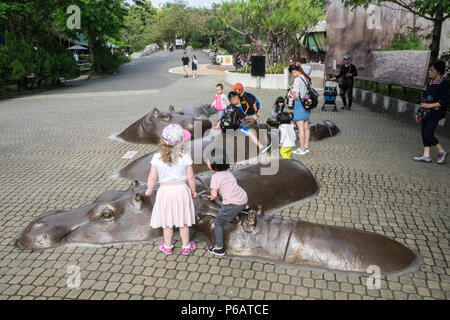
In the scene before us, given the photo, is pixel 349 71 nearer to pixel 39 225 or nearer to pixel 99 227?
pixel 99 227

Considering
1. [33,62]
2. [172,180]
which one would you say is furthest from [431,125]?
[33,62]

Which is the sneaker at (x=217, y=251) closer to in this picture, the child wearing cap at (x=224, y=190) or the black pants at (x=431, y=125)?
the child wearing cap at (x=224, y=190)

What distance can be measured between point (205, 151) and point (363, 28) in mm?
14260

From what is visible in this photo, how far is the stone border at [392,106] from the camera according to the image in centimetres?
944

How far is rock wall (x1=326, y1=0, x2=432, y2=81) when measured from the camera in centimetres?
1697

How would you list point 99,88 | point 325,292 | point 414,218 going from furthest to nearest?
point 99,88 < point 414,218 < point 325,292

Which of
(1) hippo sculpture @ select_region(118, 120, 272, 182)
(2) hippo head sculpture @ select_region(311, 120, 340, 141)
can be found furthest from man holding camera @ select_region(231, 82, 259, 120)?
(2) hippo head sculpture @ select_region(311, 120, 340, 141)

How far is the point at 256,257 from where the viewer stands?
4.00 m

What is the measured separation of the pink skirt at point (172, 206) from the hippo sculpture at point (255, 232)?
1.45ft

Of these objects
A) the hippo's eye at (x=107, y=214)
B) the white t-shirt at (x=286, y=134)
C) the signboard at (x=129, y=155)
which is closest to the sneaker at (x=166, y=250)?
the hippo's eye at (x=107, y=214)

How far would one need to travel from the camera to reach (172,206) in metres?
3.88
